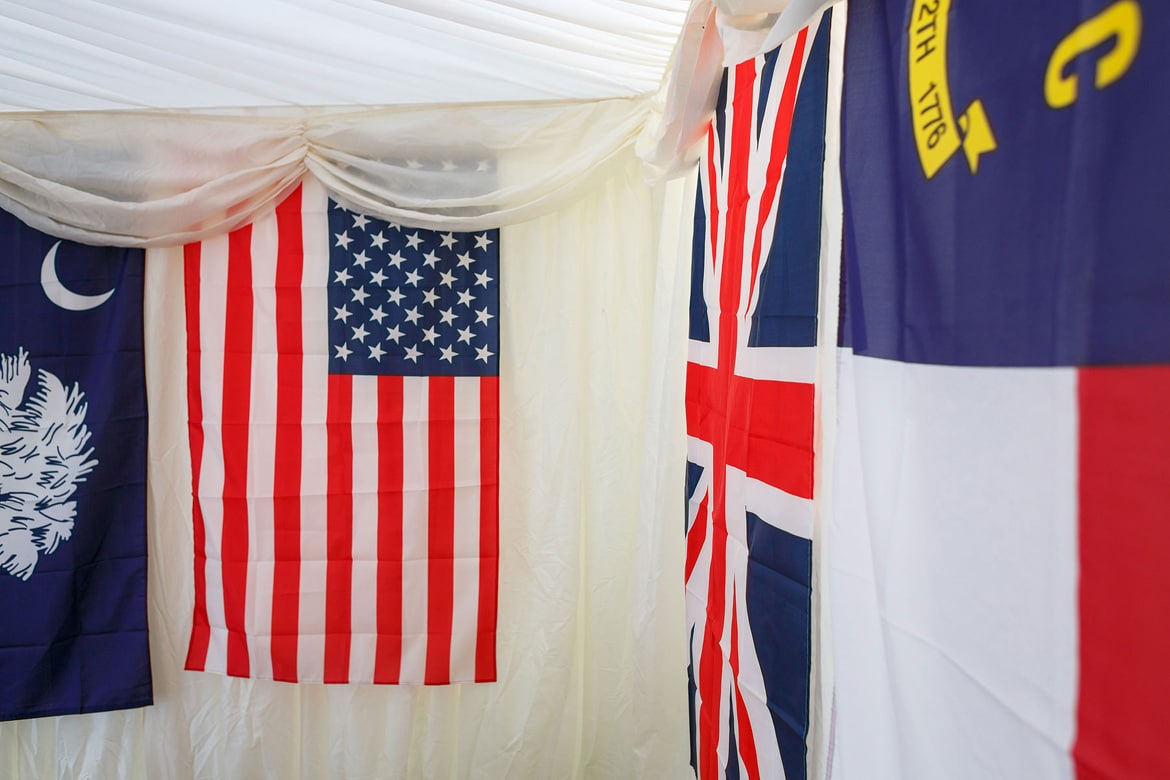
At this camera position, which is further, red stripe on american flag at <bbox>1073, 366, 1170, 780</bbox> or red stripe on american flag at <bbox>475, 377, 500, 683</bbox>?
red stripe on american flag at <bbox>475, 377, 500, 683</bbox>

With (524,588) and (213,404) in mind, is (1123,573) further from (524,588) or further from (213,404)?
(213,404)

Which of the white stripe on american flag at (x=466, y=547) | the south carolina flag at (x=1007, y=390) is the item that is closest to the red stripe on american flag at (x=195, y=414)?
the white stripe on american flag at (x=466, y=547)

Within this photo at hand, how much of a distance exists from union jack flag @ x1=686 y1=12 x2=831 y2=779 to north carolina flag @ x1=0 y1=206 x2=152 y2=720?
1.99 metres

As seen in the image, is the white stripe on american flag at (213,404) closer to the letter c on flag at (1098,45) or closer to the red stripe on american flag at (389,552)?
the red stripe on american flag at (389,552)

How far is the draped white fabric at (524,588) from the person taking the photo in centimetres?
263

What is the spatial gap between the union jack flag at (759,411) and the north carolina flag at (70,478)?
6.52ft

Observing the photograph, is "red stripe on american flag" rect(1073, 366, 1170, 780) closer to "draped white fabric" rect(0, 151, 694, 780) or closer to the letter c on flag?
the letter c on flag

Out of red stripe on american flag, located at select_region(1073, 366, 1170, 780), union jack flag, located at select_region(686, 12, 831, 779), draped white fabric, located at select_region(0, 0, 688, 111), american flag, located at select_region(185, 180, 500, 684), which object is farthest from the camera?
american flag, located at select_region(185, 180, 500, 684)

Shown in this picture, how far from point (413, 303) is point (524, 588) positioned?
1.05 m

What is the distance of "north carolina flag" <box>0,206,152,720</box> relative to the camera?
2.59 meters

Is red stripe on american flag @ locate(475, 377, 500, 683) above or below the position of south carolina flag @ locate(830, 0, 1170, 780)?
below

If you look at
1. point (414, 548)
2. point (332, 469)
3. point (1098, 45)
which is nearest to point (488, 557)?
point (414, 548)

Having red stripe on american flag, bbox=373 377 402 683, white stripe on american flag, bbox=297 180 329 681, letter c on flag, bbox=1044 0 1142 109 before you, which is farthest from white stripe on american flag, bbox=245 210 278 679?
letter c on flag, bbox=1044 0 1142 109

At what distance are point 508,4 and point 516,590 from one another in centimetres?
183
